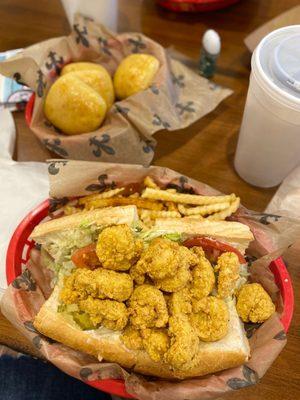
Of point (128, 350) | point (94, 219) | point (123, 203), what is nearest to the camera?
point (128, 350)

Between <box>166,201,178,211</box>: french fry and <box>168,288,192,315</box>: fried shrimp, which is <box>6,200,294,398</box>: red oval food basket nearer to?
<box>168,288,192,315</box>: fried shrimp

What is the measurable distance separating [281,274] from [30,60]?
1105 mm

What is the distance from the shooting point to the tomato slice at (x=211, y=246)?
1.02 meters

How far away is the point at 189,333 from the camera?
2.75 ft

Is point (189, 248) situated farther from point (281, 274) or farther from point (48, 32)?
point (48, 32)

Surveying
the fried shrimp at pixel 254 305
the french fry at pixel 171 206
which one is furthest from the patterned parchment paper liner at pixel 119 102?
the fried shrimp at pixel 254 305

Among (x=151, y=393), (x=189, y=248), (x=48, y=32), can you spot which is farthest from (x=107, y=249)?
(x=48, y=32)

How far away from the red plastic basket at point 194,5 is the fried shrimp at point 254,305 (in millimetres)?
1491

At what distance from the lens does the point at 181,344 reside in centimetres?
81

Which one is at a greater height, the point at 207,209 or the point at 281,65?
the point at 281,65

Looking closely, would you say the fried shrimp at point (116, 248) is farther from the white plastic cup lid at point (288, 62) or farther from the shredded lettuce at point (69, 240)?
the white plastic cup lid at point (288, 62)

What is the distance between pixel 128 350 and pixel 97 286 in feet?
0.59

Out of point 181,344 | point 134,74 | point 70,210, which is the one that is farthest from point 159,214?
point 134,74

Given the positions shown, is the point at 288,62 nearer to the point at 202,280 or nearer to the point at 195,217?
the point at 195,217
